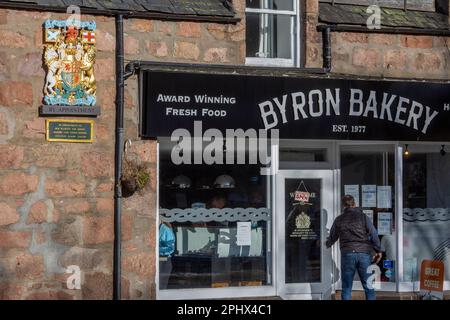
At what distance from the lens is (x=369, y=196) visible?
13711mm

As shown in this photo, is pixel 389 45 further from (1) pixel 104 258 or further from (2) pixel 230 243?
(1) pixel 104 258

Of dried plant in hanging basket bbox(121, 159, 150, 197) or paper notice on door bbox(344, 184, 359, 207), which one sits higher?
dried plant in hanging basket bbox(121, 159, 150, 197)

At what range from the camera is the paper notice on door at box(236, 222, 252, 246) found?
1297 cm

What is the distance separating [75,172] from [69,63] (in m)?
1.37

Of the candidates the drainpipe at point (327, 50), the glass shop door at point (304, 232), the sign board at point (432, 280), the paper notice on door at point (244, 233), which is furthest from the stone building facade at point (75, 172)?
the sign board at point (432, 280)

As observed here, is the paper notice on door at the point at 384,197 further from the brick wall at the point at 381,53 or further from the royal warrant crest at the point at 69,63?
the royal warrant crest at the point at 69,63

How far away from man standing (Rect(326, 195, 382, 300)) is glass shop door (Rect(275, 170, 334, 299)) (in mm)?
843

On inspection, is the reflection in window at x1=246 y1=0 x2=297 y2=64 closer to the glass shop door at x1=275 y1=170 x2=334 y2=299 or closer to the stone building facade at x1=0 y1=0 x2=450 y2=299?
the stone building facade at x1=0 y1=0 x2=450 y2=299

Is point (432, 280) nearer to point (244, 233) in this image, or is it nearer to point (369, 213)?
point (369, 213)

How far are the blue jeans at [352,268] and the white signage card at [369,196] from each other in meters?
1.35

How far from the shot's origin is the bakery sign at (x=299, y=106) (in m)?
12.2

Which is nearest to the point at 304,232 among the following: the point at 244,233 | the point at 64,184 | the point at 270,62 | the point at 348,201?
the point at 244,233

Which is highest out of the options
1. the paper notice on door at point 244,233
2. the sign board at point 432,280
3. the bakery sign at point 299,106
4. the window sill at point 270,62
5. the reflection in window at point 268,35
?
the reflection in window at point 268,35

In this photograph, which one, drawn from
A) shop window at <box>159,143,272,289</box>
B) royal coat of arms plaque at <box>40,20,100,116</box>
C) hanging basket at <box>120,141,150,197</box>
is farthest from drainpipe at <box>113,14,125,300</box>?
shop window at <box>159,143,272,289</box>
